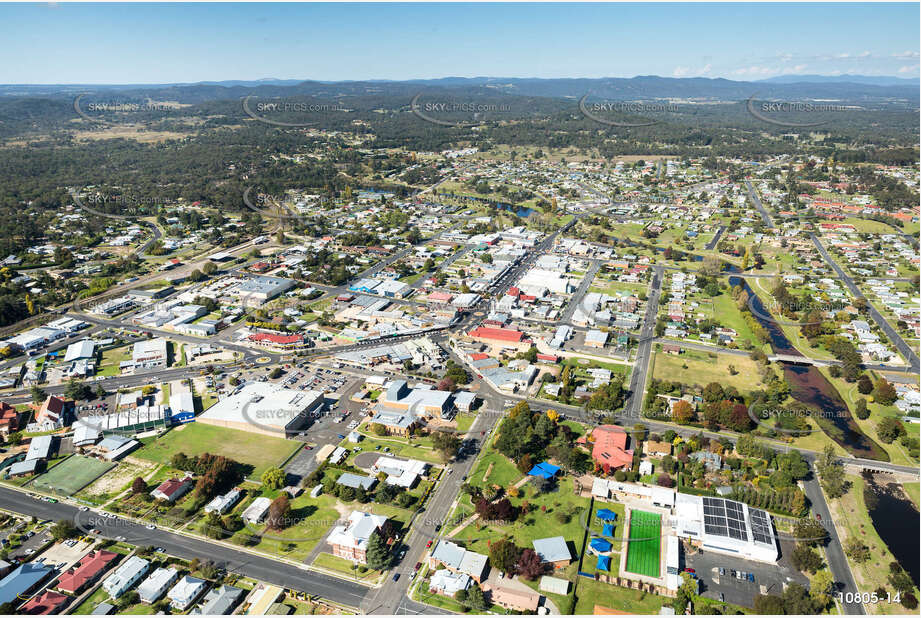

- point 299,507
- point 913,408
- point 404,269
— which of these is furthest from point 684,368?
point 404,269

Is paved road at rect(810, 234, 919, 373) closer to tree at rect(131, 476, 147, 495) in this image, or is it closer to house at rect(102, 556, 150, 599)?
house at rect(102, 556, 150, 599)

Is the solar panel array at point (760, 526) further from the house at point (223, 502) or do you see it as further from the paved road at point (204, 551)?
the house at point (223, 502)

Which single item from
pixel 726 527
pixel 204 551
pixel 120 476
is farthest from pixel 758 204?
pixel 120 476

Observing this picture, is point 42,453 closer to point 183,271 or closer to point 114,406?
point 114,406

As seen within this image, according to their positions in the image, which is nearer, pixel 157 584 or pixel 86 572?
pixel 157 584

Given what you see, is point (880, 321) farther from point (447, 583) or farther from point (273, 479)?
point (273, 479)
